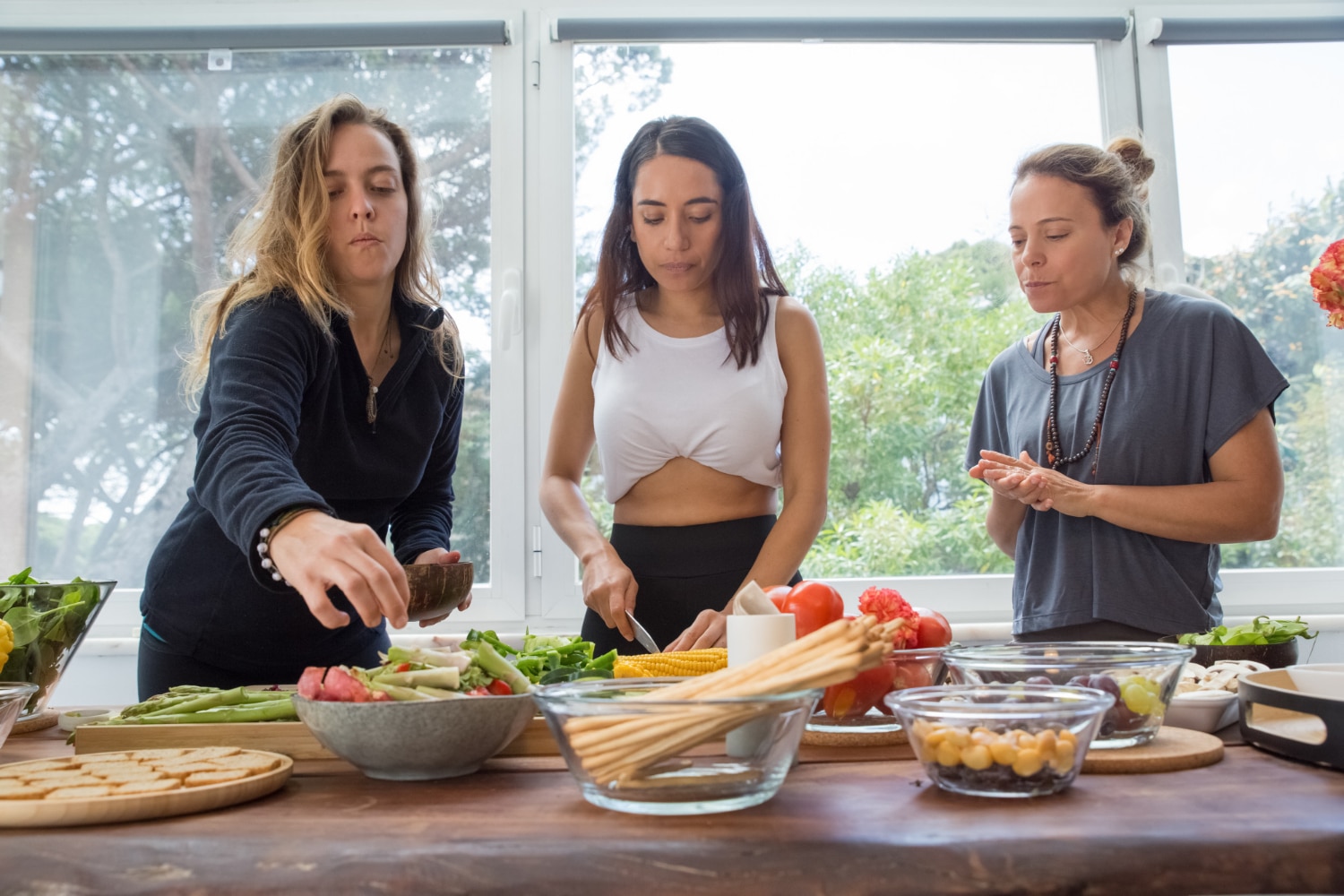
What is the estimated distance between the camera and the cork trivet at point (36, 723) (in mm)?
1378

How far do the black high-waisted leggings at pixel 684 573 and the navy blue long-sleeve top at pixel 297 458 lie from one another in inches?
14.8

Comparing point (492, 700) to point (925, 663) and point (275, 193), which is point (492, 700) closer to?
point (925, 663)

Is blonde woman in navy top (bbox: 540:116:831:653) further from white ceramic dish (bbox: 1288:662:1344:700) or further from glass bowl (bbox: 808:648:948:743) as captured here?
white ceramic dish (bbox: 1288:662:1344:700)

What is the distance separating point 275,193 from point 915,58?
209cm

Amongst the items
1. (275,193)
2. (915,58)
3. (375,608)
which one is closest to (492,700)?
(375,608)

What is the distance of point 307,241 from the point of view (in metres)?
1.72

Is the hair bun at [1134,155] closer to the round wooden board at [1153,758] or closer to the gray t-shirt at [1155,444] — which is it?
the gray t-shirt at [1155,444]

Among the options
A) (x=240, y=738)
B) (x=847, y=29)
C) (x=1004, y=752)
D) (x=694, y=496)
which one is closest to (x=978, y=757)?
(x=1004, y=752)

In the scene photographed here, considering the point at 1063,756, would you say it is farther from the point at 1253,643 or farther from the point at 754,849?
the point at 1253,643

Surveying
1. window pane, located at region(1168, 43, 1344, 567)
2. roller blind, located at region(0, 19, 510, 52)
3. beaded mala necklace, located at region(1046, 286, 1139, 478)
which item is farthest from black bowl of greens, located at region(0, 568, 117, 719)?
window pane, located at region(1168, 43, 1344, 567)

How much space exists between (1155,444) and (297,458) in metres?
1.58

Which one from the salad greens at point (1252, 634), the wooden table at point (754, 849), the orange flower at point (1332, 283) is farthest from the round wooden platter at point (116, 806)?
the orange flower at point (1332, 283)

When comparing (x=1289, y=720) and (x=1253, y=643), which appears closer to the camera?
(x=1289, y=720)

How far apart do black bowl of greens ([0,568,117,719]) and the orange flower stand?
1.67 metres
